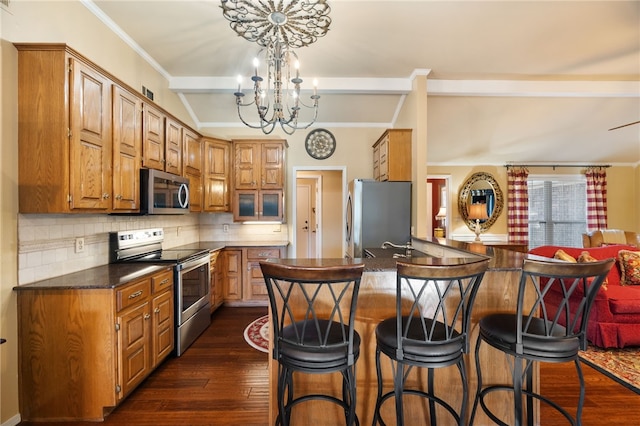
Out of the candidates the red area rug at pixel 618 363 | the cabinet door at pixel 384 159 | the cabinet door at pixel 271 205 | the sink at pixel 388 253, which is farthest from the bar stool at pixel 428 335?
the cabinet door at pixel 271 205

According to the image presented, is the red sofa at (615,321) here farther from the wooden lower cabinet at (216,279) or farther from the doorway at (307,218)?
the doorway at (307,218)

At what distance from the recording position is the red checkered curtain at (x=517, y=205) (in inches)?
231

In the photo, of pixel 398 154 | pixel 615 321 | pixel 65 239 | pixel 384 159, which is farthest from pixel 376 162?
pixel 65 239

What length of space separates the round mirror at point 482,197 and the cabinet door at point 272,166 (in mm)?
3805

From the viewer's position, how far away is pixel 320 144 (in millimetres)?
4758

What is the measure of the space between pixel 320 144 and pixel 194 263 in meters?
2.71

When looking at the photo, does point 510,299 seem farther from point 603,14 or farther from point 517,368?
point 603,14

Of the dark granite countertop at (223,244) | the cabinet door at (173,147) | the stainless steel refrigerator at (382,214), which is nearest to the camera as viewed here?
the cabinet door at (173,147)

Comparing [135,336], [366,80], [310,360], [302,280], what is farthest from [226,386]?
[366,80]

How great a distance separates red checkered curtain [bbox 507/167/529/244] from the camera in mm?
5875

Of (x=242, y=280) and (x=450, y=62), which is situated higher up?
(x=450, y=62)

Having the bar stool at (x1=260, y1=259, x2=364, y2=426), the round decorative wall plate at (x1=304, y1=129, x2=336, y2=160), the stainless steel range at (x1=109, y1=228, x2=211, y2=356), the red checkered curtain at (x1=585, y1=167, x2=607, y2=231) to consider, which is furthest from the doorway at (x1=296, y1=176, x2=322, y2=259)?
the red checkered curtain at (x1=585, y1=167, x2=607, y2=231)

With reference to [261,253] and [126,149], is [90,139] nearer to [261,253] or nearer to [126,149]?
[126,149]

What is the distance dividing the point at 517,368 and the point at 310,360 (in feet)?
3.56
